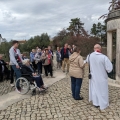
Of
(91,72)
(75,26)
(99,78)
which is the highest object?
(75,26)

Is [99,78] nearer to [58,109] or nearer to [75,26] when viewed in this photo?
[58,109]

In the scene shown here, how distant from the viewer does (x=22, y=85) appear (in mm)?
7082

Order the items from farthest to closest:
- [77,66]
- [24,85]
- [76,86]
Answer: [24,85], [76,86], [77,66]

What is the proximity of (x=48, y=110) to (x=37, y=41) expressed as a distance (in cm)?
3377

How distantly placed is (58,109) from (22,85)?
2.31 m

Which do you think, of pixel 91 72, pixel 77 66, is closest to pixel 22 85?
pixel 77 66

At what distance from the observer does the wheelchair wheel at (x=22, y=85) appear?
22.2 ft

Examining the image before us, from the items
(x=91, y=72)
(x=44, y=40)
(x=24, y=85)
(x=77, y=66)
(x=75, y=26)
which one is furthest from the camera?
(x=75, y=26)

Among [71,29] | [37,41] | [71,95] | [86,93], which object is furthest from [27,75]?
[71,29]

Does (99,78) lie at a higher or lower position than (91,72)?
lower

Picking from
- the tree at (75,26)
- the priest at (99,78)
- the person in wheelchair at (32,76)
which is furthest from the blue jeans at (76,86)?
the tree at (75,26)

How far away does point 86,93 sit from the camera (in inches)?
263

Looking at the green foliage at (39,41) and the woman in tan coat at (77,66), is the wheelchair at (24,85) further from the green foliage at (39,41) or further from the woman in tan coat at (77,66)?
the green foliage at (39,41)

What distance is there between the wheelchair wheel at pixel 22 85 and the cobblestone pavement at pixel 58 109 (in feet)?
1.82
